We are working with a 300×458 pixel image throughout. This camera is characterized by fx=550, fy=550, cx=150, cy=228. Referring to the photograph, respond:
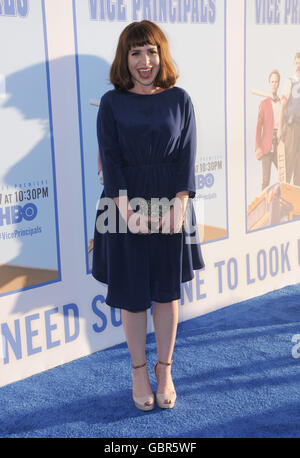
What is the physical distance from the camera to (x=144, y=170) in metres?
2.06

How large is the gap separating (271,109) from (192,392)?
1813 millimetres

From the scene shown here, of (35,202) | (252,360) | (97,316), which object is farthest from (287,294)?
(35,202)

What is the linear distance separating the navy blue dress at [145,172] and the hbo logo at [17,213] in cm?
44

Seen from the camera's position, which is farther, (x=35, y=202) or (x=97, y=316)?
(x=97, y=316)

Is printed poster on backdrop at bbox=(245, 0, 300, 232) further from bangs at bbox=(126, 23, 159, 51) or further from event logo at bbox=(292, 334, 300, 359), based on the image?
bangs at bbox=(126, 23, 159, 51)

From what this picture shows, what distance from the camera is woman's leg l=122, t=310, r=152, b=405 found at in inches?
85.4

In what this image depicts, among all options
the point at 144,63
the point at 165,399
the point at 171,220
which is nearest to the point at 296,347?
the point at 165,399

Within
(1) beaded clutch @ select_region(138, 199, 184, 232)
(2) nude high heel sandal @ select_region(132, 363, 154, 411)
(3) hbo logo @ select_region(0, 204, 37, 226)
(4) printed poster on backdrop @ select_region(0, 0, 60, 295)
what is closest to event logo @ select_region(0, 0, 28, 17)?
(4) printed poster on backdrop @ select_region(0, 0, 60, 295)

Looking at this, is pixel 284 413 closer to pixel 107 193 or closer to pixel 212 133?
pixel 107 193

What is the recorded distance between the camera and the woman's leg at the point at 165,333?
2191 mm

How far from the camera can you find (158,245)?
82.5 inches

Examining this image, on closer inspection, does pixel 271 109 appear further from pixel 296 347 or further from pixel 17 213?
pixel 17 213

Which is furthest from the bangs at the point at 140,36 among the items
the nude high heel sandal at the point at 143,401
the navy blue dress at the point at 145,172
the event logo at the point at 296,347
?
the event logo at the point at 296,347

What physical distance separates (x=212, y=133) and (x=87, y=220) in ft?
3.00
